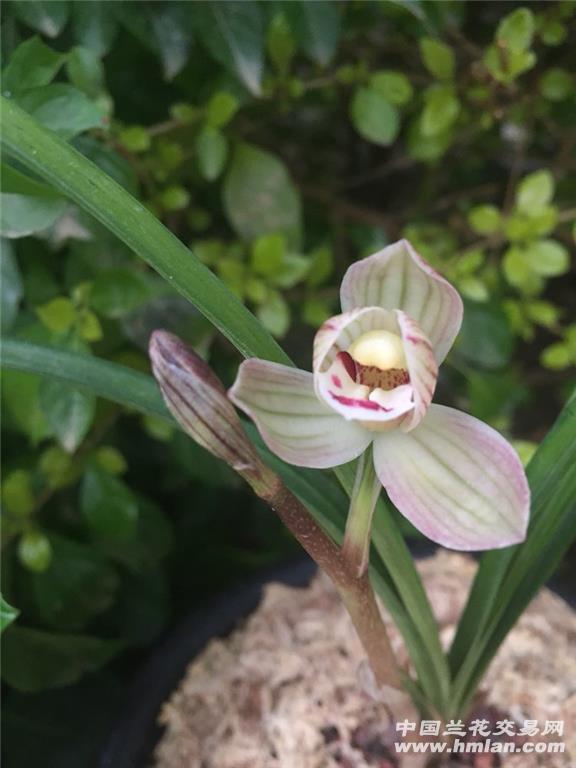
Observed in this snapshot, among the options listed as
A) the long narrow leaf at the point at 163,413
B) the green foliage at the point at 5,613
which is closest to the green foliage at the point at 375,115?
the long narrow leaf at the point at 163,413

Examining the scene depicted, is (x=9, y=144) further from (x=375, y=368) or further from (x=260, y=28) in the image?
(x=260, y=28)

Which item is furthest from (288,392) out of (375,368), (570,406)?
(570,406)

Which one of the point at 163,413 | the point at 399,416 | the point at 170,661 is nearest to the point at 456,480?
the point at 399,416

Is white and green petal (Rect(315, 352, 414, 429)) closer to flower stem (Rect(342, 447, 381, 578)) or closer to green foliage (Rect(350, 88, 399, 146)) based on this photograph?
flower stem (Rect(342, 447, 381, 578))

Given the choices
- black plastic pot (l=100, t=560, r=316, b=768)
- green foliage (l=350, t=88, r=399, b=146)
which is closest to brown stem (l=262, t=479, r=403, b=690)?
black plastic pot (l=100, t=560, r=316, b=768)

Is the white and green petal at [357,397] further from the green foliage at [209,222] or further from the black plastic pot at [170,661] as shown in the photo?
the black plastic pot at [170,661]

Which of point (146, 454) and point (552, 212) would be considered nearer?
point (552, 212)

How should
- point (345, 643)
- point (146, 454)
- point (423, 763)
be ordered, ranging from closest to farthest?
point (423, 763)
point (345, 643)
point (146, 454)
